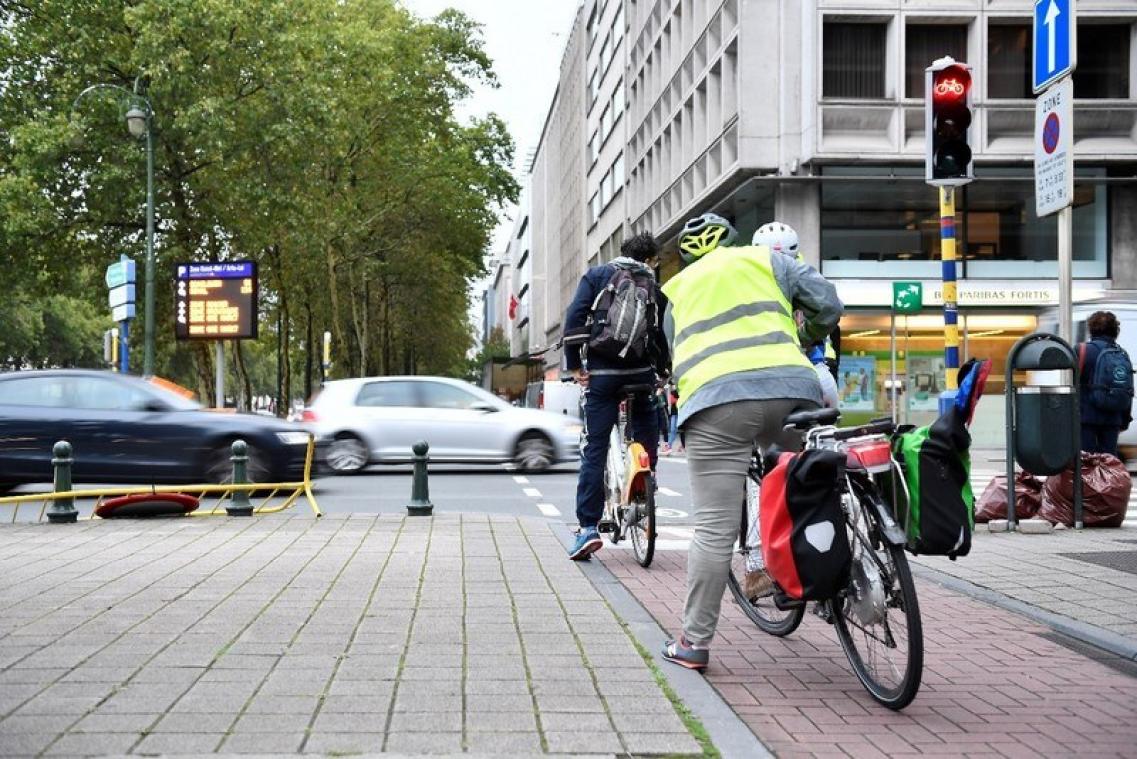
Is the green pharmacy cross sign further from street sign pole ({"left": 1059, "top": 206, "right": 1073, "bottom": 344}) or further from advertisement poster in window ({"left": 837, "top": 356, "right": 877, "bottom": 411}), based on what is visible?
street sign pole ({"left": 1059, "top": 206, "right": 1073, "bottom": 344})

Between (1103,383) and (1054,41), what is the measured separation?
9.71 ft

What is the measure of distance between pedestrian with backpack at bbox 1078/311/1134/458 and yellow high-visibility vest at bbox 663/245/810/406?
6340 millimetres

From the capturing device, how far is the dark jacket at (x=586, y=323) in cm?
726

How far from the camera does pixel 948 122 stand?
909 centimetres

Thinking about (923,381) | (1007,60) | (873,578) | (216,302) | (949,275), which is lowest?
(873,578)

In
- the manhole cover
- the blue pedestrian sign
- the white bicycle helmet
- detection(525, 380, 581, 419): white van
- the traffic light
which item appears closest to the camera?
the white bicycle helmet

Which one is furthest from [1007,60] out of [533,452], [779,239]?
[779,239]

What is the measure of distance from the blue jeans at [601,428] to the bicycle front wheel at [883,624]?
9.77 feet

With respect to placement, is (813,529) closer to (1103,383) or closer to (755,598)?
(755,598)

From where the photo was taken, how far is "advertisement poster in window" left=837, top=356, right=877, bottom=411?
1049 inches

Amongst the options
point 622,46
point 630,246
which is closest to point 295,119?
point 622,46

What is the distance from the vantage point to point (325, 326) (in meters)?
53.3

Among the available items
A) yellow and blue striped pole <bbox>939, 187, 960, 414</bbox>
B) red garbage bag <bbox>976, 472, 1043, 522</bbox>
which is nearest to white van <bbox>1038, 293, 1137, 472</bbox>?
yellow and blue striped pole <bbox>939, 187, 960, 414</bbox>

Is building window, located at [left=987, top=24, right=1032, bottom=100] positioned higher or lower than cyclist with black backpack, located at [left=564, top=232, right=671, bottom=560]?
higher
